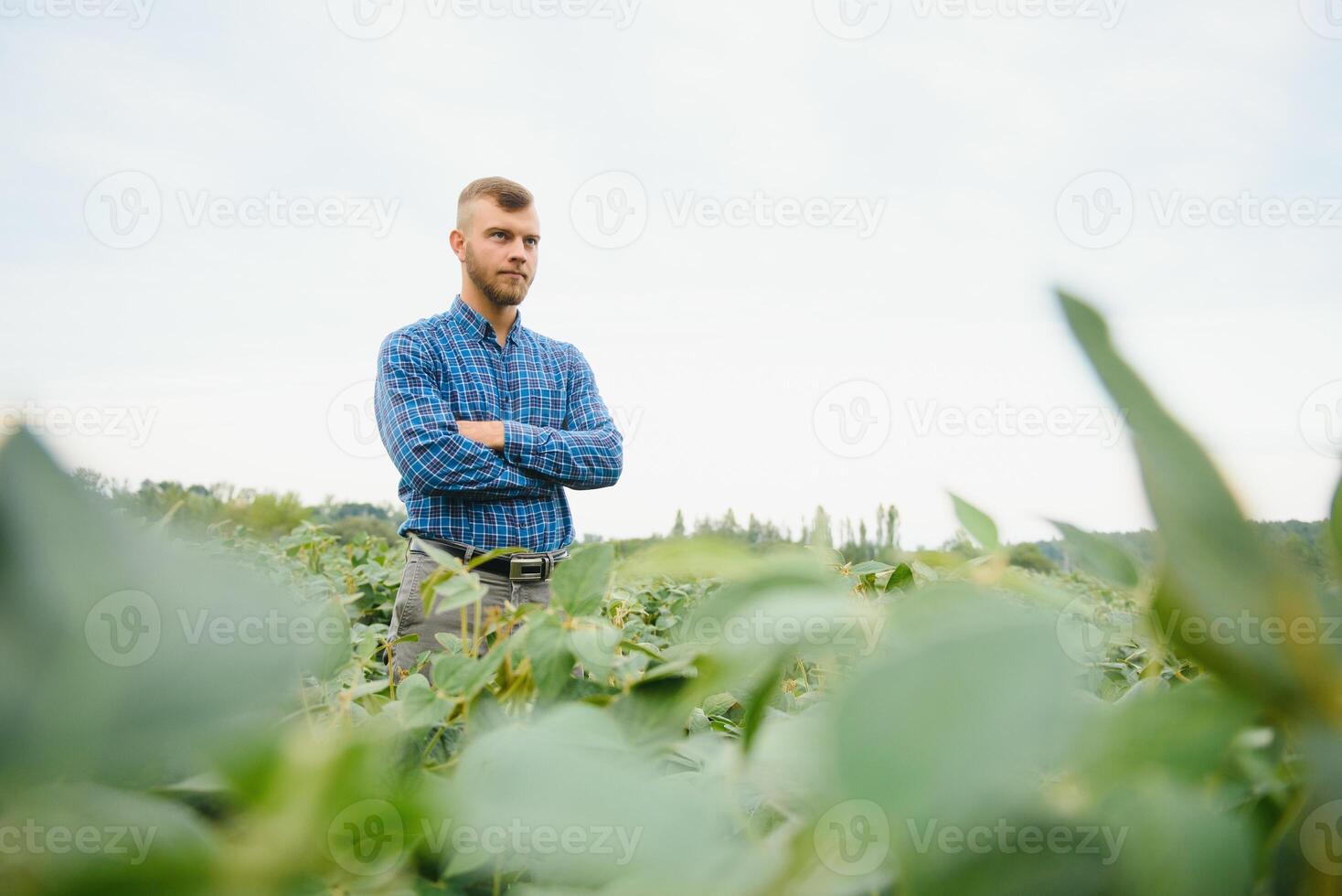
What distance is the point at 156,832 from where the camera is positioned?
0.76 ft

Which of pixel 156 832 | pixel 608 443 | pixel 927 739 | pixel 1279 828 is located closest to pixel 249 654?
pixel 156 832

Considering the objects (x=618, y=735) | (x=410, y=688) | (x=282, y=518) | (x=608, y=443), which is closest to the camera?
(x=618, y=735)

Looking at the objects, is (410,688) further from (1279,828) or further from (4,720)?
(1279,828)

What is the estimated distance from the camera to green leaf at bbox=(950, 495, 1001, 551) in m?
0.44

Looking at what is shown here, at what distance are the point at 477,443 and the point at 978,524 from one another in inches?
98.4

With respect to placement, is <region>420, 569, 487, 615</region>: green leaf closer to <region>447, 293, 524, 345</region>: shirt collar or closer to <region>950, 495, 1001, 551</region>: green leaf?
<region>950, 495, 1001, 551</region>: green leaf

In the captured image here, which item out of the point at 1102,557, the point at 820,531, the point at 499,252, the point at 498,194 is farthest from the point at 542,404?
the point at 1102,557

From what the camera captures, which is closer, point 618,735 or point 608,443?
point 618,735

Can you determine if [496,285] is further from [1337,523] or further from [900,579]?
[1337,523]

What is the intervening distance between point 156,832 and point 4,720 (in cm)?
5

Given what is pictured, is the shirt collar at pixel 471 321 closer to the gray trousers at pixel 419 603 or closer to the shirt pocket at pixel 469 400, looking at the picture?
the shirt pocket at pixel 469 400

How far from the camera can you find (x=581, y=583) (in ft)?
1.54

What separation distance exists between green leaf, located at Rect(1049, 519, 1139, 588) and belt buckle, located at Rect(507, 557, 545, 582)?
2.24 m

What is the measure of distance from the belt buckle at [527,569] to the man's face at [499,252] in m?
1.13
